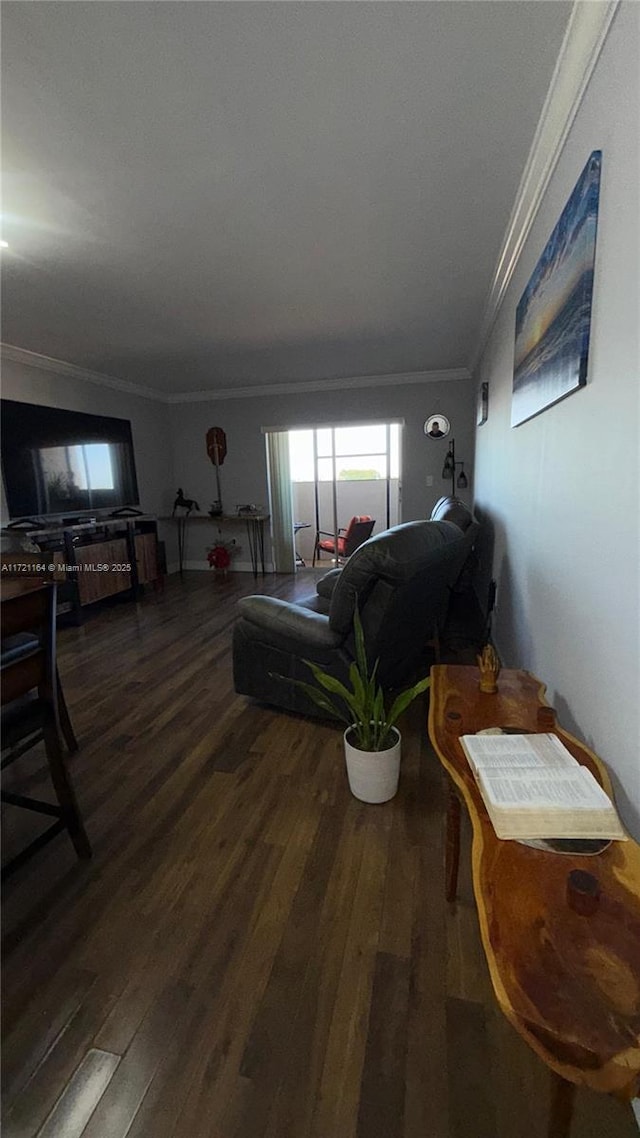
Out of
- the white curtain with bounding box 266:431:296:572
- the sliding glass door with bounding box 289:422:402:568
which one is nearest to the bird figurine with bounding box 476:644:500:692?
the white curtain with bounding box 266:431:296:572

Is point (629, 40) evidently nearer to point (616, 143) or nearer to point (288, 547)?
point (616, 143)

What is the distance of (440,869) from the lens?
4.66 ft

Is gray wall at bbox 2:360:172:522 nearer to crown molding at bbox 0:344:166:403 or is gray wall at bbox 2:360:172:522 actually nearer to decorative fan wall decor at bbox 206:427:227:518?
crown molding at bbox 0:344:166:403

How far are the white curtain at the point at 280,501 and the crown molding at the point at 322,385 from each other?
55 centimetres

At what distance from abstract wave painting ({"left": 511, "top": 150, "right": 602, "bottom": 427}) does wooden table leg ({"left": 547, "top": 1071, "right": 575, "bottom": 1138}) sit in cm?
143

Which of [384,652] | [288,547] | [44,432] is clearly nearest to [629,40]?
[384,652]

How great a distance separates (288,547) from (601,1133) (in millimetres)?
5477

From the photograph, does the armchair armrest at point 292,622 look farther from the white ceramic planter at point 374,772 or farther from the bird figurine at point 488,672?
the bird figurine at point 488,672

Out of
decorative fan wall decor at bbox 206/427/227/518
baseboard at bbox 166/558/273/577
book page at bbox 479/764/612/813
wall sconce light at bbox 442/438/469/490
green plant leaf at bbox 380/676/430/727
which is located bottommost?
baseboard at bbox 166/558/273/577

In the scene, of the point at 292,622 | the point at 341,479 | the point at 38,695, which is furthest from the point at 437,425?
the point at 38,695

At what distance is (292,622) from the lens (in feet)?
7.11

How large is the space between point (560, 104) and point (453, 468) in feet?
13.1

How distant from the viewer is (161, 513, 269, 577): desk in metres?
5.83

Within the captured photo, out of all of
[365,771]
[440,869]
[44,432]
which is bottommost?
[440,869]
